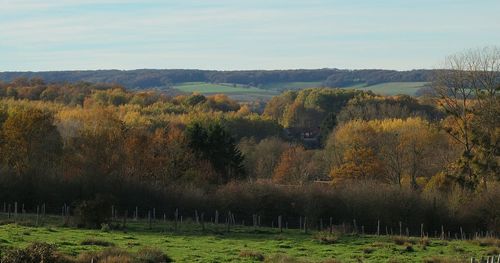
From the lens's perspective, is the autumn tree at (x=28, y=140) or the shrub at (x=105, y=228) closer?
the shrub at (x=105, y=228)

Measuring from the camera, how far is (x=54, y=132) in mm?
72562

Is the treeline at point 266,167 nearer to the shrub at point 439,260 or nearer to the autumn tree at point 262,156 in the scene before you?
the autumn tree at point 262,156

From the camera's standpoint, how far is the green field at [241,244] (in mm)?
28734

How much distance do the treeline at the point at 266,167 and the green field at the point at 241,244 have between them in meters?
9.91

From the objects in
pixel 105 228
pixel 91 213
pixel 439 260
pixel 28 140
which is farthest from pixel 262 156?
pixel 439 260

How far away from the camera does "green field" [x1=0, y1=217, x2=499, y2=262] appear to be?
28734 millimetres

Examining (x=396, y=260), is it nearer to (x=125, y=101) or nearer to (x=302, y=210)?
(x=302, y=210)

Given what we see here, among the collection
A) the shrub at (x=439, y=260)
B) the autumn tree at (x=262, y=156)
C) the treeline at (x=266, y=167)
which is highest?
the shrub at (x=439, y=260)

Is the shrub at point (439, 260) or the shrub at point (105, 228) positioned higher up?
the shrub at point (439, 260)

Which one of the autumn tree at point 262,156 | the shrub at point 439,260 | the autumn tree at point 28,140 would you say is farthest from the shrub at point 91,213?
the autumn tree at point 262,156

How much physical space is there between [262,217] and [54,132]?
998 inches

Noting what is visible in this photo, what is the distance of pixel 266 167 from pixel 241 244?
199 feet

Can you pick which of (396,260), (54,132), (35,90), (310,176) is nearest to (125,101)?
(35,90)

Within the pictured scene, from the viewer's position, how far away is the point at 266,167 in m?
95.6
